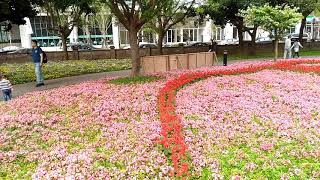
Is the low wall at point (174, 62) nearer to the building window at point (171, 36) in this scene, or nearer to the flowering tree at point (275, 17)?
the flowering tree at point (275, 17)

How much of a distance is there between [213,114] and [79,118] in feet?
12.1

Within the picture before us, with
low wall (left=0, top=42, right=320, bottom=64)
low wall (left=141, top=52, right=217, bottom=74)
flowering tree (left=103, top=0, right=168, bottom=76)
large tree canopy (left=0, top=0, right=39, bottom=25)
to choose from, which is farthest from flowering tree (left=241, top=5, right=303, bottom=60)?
large tree canopy (left=0, top=0, right=39, bottom=25)

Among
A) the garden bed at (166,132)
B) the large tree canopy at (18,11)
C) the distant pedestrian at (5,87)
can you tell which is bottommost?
the garden bed at (166,132)

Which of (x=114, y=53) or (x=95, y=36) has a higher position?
(x=95, y=36)

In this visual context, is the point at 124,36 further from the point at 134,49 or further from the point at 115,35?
the point at 134,49

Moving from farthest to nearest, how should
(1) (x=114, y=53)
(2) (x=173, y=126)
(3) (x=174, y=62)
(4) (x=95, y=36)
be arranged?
(4) (x=95, y=36)
(1) (x=114, y=53)
(3) (x=174, y=62)
(2) (x=173, y=126)

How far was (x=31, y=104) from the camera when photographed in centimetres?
1175

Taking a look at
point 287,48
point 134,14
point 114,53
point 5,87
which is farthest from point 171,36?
point 5,87

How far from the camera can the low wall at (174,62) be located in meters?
20.4

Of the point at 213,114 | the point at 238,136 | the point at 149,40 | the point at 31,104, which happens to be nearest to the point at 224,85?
the point at 213,114

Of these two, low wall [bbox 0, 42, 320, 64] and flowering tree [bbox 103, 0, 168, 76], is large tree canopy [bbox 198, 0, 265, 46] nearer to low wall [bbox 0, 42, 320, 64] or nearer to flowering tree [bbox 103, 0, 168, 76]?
low wall [bbox 0, 42, 320, 64]

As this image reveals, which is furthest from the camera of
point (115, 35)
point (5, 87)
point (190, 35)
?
point (190, 35)

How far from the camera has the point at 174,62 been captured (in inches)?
850

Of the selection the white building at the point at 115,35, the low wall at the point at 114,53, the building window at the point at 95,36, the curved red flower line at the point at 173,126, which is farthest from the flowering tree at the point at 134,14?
the building window at the point at 95,36
